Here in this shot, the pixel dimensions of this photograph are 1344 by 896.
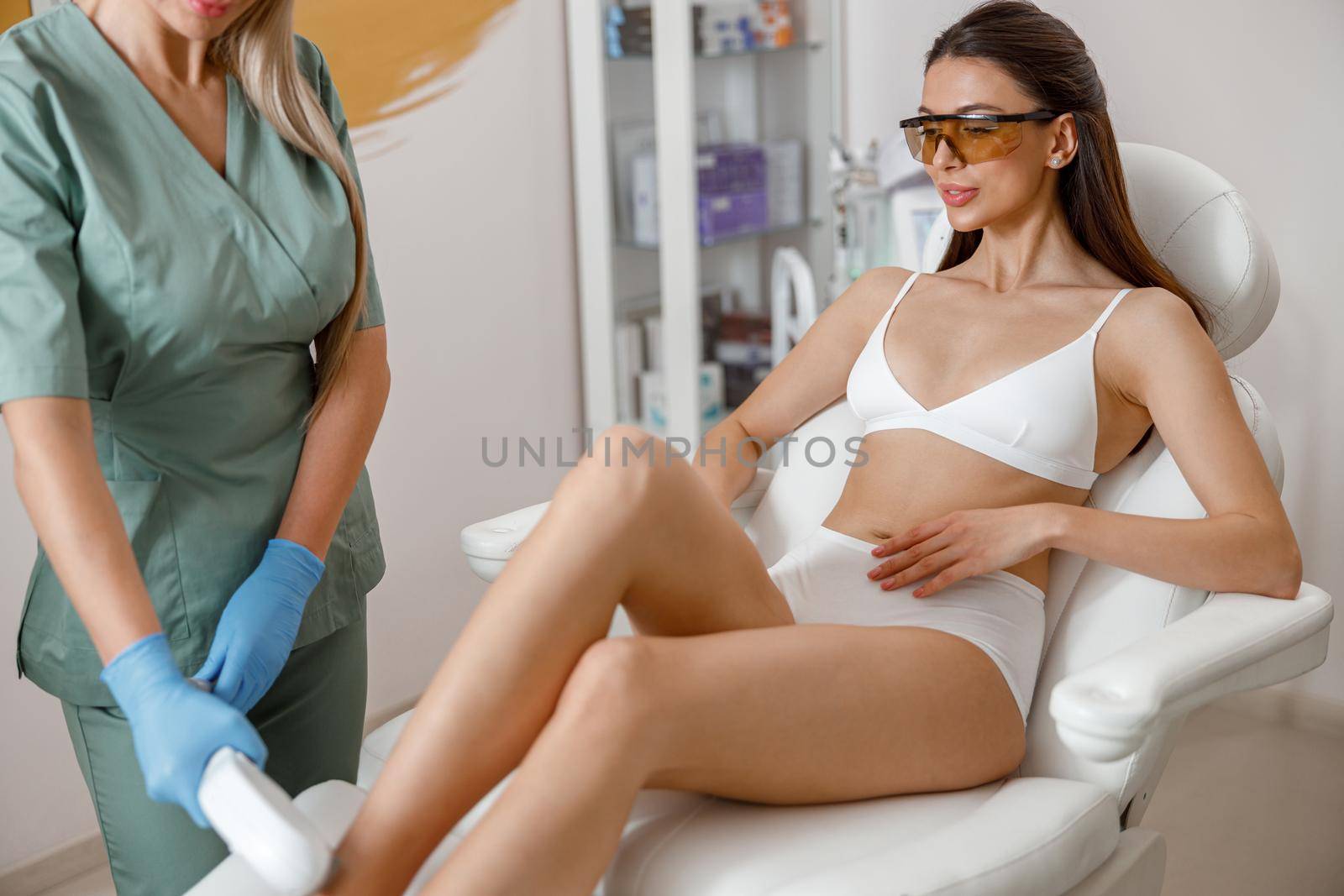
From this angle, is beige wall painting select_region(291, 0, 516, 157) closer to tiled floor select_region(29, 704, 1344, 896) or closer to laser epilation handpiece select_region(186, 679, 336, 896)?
tiled floor select_region(29, 704, 1344, 896)

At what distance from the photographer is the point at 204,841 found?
121cm

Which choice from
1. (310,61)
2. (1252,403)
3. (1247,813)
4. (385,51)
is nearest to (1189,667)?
(1252,403)

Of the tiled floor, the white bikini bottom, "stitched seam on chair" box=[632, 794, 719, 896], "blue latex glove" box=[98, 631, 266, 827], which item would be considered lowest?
the tiled floor

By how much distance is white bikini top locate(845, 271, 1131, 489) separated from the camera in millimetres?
1461

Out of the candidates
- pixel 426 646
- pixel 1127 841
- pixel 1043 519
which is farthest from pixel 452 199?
pixel 1127 841

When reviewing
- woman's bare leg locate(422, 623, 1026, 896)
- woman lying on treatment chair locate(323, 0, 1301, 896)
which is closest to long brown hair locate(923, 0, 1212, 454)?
woman lying on treatment chair locate(323, 0, 1301, 896)

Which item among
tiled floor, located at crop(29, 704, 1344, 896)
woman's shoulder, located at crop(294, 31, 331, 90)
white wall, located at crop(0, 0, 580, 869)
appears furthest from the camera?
white wall, located at crop(0, 0, 580, 869)

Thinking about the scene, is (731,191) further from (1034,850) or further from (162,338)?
(1034,850)

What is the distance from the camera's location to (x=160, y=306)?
112 centimetres

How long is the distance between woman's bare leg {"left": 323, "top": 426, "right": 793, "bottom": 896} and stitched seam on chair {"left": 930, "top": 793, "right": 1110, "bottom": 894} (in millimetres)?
355

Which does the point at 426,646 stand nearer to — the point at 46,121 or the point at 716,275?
the point at 716,275

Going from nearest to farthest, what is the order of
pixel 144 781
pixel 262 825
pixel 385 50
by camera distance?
pixel 262 825 → pixel 144 781 → pixel 385 50

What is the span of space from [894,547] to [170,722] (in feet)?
2.69

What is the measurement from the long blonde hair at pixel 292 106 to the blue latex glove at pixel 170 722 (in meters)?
0.35
